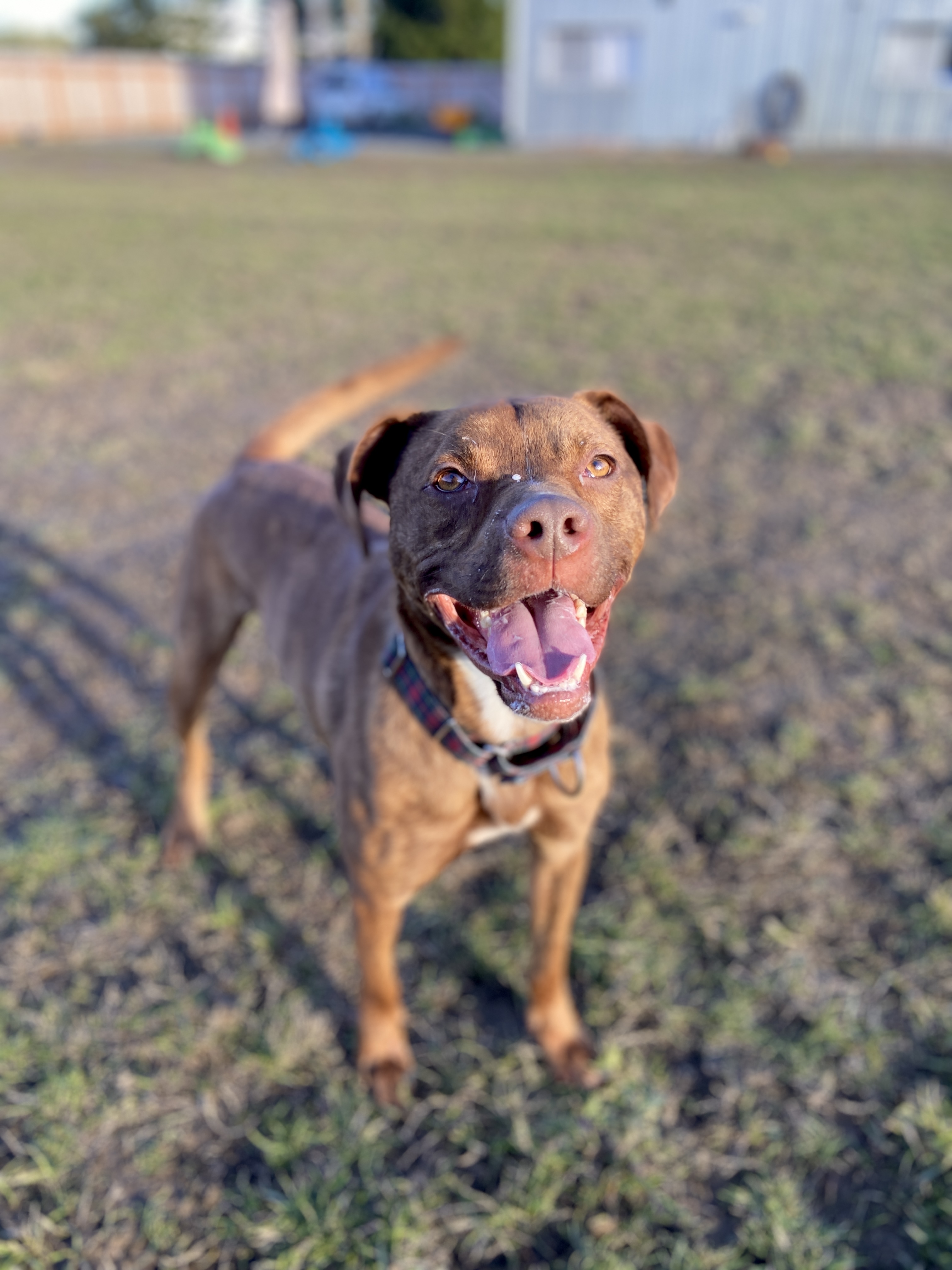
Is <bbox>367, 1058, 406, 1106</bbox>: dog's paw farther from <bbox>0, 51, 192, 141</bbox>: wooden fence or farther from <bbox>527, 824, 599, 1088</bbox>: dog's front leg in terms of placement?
<bbox>0, 51, 192, 141</bbox>: wooden fence

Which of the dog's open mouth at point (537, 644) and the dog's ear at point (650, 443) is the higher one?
the dog's ear at point (650, 443)

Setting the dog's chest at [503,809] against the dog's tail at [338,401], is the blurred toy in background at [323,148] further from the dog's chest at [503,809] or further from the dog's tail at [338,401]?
the dog's chest at [503,809]

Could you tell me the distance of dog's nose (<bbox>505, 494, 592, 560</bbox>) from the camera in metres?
1.51

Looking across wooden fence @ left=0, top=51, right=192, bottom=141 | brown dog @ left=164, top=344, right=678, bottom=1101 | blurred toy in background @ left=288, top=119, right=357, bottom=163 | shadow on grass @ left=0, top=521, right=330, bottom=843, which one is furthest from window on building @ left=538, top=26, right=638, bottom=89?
brown dog @ left=164, top=344, right=678, bottom=1101

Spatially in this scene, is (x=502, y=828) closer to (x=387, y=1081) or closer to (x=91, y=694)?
(x=387, y=1081)

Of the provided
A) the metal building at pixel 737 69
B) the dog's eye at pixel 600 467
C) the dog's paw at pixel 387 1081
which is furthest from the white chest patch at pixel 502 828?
the metal building at pixel 737 69

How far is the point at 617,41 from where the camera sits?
2159cm

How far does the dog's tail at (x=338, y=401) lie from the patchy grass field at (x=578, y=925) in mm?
1203

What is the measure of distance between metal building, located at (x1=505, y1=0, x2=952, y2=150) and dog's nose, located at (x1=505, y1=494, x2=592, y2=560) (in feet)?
78.6

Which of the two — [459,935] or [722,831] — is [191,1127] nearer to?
[459,935]

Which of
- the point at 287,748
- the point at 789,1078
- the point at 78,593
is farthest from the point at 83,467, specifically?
the point at 789,1078

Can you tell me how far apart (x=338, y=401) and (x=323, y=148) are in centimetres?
2261

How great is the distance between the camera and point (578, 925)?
2795mm

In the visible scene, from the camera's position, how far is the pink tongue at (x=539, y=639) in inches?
63.9
